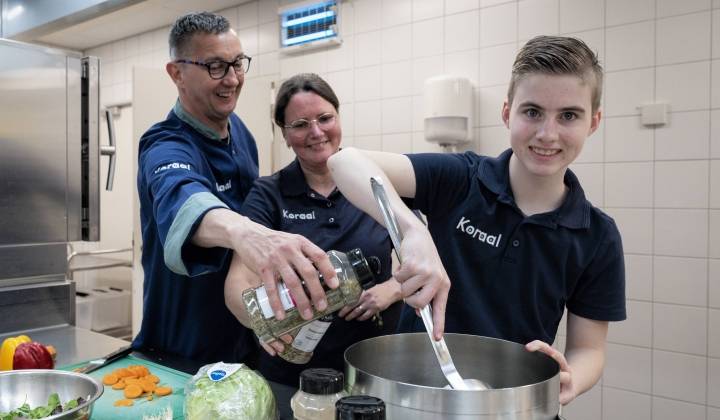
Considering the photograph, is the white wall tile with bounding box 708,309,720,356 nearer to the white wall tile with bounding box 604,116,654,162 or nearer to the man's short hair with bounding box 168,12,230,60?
the white wall tile with bounding box 604,116,654,162

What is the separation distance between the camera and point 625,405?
2.49m

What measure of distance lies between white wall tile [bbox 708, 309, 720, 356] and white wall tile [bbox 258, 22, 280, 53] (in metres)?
2.83

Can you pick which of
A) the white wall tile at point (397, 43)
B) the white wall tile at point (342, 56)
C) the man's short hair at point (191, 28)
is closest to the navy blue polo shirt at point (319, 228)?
the man's short hair at point (191, 28)

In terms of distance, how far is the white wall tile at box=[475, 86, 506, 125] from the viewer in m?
2.78

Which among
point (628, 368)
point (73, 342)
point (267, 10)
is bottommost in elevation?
point (628, 368)

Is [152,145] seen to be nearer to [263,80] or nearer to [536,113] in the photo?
[536,113]

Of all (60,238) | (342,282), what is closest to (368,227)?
(342,282)

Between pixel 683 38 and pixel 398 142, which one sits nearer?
pixel 683 38

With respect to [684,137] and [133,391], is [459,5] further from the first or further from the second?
[133,391]

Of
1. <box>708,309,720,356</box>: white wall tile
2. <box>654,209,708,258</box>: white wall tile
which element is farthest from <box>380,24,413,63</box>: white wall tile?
<box>708,309,720,356</box>: white wall tile

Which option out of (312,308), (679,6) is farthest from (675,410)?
(312,308)

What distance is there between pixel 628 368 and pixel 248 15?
10.2ft

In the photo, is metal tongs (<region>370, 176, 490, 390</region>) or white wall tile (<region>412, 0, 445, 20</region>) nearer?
metal tongs (<region>370, 176, 490, 390</region>)

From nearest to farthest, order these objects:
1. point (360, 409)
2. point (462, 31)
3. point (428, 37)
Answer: point (360, 409), point (462, 31), point (428, 37)
